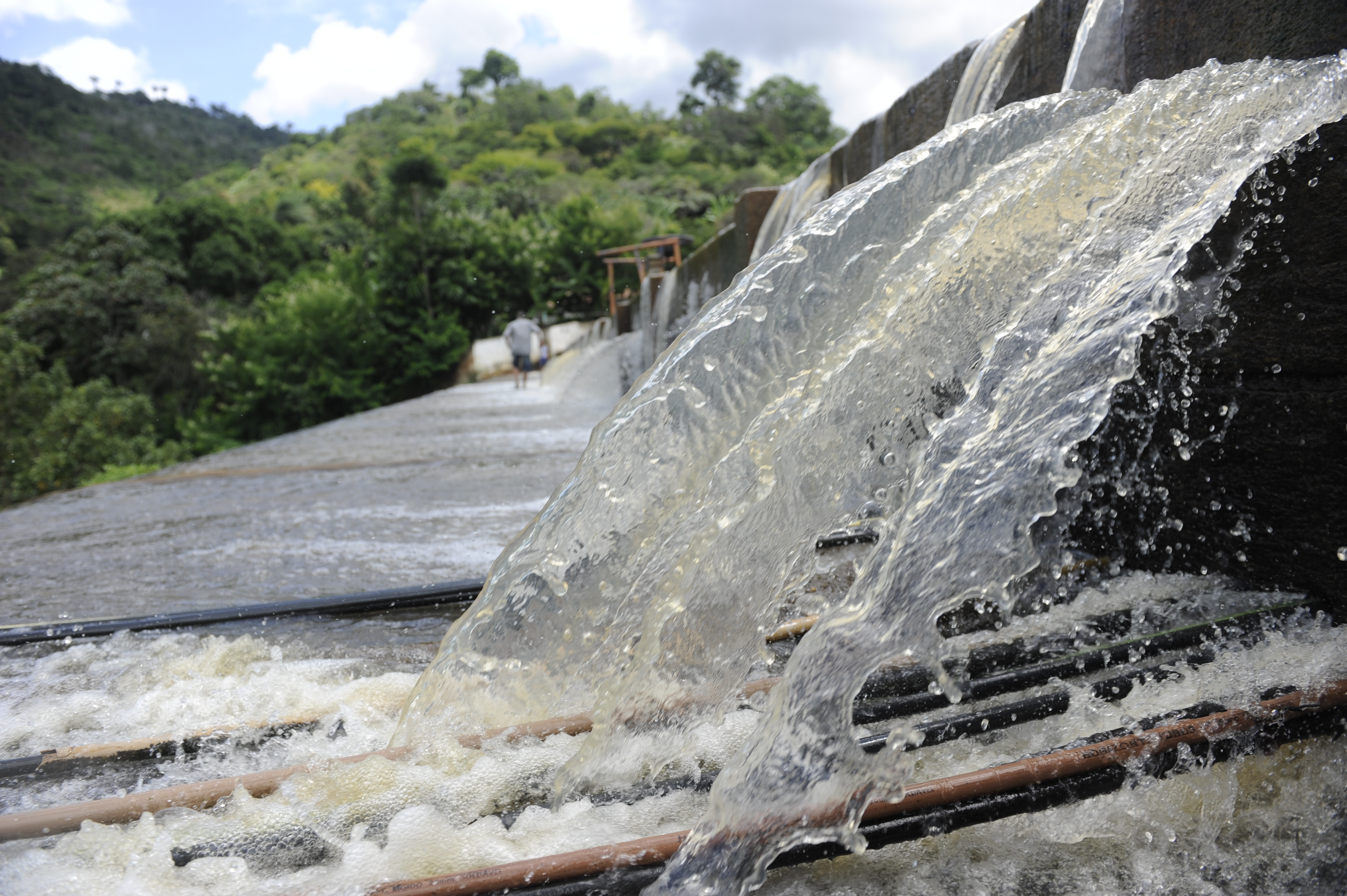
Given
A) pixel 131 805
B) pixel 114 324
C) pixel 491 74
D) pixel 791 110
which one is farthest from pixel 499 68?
pixel 131 805

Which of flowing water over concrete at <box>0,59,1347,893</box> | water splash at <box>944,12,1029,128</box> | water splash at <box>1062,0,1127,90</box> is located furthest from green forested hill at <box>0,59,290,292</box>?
water splash at <box>1062,0,1127,90</box>

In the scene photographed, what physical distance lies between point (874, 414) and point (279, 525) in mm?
2600

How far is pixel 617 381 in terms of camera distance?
10.9 metres

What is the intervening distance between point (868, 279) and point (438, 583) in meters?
1.37

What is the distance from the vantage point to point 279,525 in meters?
3.31

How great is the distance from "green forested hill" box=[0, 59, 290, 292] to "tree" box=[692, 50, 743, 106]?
129 ft

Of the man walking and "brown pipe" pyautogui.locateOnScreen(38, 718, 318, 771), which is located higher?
the man walking

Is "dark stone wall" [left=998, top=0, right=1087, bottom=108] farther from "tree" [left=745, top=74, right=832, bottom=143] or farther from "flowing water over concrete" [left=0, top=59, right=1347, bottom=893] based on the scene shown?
"tree" [left=745, top=74, right=832, bottom=143]

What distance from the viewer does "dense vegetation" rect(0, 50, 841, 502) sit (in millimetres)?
17875

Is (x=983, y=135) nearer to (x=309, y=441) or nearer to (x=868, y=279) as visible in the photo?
(x=868, y=279)

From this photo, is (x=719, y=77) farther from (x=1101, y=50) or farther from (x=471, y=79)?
(x=1101, y=50)

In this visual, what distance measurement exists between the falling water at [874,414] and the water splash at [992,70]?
3.50ft

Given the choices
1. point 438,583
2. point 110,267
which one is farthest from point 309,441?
point 110,267

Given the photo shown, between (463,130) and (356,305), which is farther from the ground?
(463,130)
